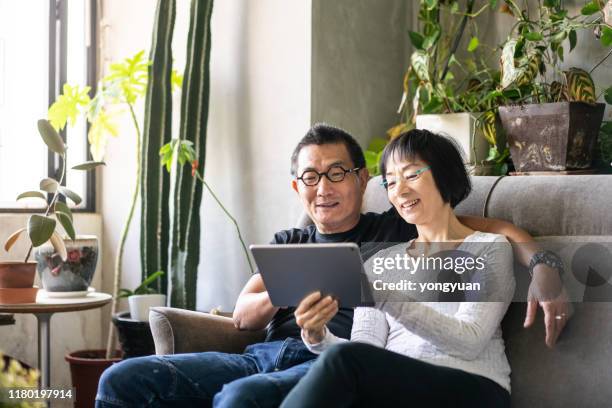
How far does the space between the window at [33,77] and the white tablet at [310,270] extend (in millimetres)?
2030

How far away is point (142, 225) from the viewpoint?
10.6 feet

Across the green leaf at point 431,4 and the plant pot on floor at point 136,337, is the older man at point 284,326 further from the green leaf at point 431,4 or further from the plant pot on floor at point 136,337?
the green leaf at point 431,4

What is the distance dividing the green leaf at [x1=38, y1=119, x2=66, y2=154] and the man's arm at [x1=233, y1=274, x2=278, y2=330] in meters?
1.03

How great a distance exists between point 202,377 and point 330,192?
58 cm

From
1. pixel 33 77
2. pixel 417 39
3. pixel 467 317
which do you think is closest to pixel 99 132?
pixel 33 77

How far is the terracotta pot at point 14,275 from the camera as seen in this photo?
2725 mm

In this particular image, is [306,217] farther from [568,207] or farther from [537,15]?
[537,15]

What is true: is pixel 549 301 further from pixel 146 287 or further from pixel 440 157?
pixel 146 287

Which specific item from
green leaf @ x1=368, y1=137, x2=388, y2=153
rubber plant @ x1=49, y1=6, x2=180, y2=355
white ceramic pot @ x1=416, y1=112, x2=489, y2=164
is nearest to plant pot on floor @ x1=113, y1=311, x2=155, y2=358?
rubber plant @ x1=49, y1=6, x2=180, y2=355

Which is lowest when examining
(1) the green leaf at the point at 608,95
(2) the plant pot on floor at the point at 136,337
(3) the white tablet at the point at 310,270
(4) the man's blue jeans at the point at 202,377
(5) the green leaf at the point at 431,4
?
(2) the plant pot on floor at the point at 136,337

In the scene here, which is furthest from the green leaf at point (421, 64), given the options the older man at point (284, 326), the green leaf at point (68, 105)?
the green leaf at point (68, 105)

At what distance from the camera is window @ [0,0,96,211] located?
11.6 feet

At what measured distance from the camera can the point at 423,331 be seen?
1.72 meters

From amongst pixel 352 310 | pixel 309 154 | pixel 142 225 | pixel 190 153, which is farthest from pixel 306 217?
pixel 142 225
